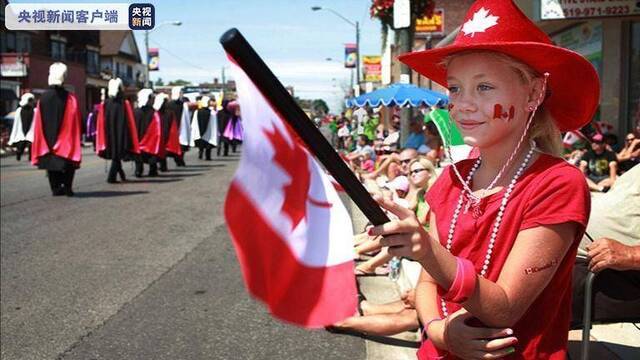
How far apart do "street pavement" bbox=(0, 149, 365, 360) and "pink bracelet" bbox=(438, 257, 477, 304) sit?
2822mm

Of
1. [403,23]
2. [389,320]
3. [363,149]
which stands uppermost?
[403,23]

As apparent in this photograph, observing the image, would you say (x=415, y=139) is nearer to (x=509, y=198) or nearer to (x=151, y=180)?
(x=151, y=180)

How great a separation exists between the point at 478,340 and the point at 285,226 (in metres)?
0.68

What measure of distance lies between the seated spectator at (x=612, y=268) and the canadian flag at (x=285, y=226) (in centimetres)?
176

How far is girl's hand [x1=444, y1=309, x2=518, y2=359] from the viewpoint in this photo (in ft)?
5.32

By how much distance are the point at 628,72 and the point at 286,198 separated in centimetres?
1235

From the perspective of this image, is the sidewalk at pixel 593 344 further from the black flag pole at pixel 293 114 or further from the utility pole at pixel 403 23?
the utility pole at pixel 403 23

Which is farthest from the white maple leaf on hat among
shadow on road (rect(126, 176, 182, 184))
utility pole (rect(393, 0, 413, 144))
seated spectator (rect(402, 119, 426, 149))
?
shadow on road (rect(126, 176, 182, 184))

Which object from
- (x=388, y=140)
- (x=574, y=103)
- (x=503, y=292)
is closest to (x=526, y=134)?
(x=574, y=103)

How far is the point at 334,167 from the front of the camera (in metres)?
1.22

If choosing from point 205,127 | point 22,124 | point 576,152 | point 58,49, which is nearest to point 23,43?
point 58,49

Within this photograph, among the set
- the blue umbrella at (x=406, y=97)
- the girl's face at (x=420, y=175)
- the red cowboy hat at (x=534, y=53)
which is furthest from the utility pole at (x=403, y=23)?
the red cowboy hat at (x=534, y=53)

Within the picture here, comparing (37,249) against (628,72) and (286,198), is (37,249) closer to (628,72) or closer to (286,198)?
(286,198)

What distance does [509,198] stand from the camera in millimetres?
1667
